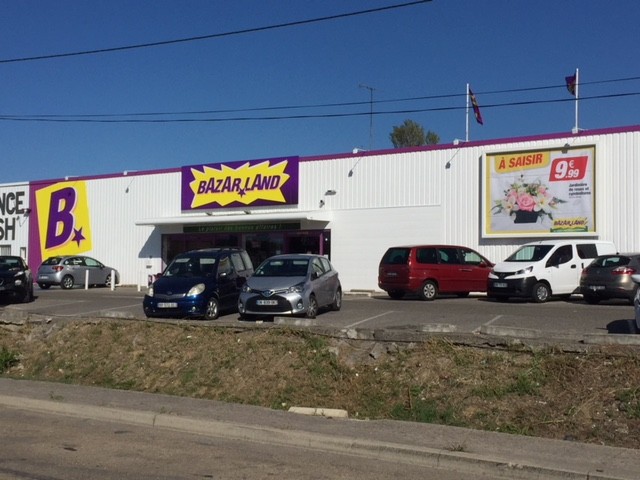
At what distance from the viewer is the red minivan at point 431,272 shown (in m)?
21.8

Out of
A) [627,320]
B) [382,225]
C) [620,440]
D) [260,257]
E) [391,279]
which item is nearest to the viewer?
[620,440]

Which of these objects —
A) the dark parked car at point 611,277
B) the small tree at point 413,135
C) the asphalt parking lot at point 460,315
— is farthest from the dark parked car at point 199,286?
the small tree at point 413,135

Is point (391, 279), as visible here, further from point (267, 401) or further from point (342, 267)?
point (267, 401)

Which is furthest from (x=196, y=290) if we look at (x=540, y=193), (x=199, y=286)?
(x=540, y=193)

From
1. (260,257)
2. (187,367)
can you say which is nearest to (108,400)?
(187,367)

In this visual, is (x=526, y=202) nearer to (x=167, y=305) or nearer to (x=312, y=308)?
(x=312, y=308)

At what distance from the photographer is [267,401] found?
1063cm

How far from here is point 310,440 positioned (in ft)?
27.7

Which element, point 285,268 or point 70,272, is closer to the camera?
point 285,268

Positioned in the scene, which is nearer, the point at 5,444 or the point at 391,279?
the point at 5,444

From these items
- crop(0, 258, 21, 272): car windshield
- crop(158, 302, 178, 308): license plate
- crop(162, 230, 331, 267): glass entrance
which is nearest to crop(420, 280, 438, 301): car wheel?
crop(162, 230, 331, 267): glass entrance

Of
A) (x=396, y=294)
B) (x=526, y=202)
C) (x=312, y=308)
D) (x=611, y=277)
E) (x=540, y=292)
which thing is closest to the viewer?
(x=312, y=308)

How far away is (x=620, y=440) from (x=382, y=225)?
2014 centimetres

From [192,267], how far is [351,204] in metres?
12.4
